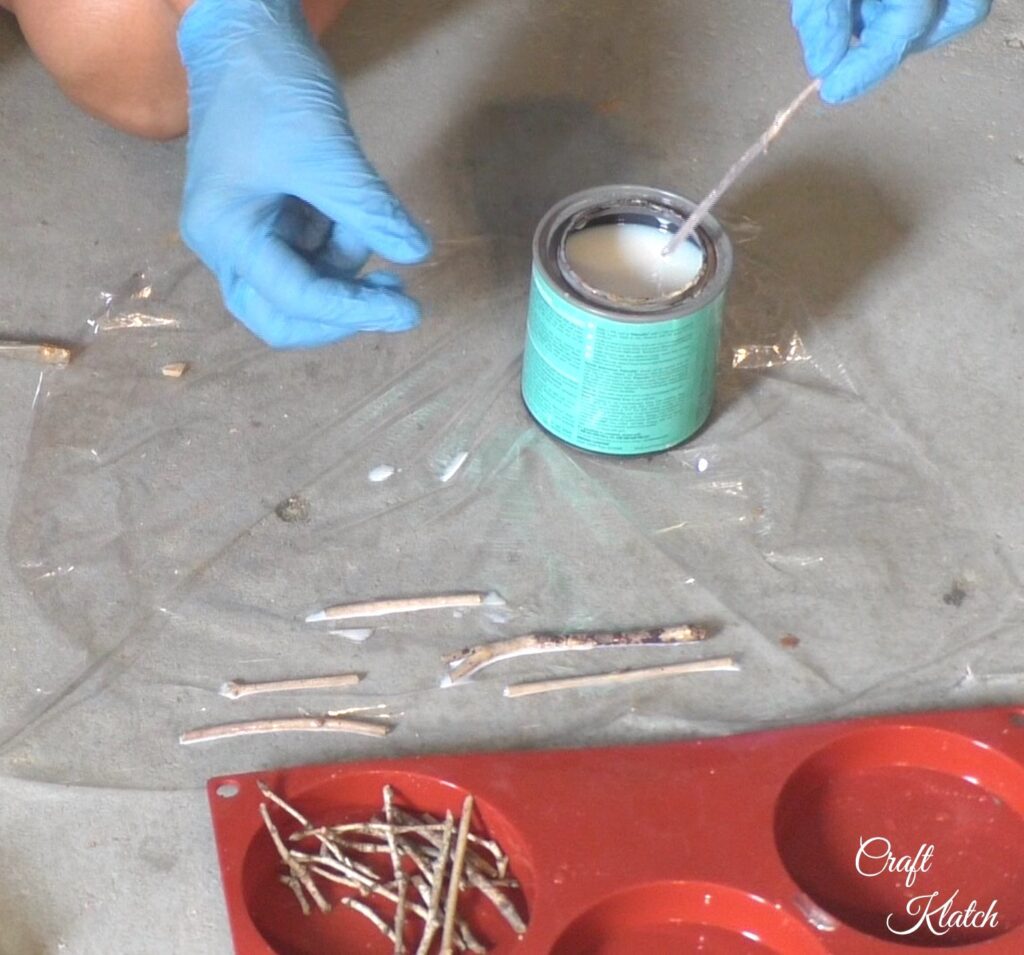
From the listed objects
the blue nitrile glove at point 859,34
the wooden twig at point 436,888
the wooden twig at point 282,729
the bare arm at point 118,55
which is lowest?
the wooden twig at point 282,729

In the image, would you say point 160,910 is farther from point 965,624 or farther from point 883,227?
point 883,227

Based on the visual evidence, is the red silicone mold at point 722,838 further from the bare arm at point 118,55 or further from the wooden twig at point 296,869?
the bare arm at point 118,55

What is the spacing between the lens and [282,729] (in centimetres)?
114

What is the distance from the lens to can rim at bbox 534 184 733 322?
1200mm

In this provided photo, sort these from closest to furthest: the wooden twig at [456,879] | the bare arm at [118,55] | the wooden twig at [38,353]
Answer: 1. the wooden twig at [456,879]
2. the wooden twig at [38,353]
3. the bare arm at [118,55]

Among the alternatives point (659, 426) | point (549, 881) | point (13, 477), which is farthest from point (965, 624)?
point (13, 477)

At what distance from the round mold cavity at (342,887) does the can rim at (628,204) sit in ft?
1.25

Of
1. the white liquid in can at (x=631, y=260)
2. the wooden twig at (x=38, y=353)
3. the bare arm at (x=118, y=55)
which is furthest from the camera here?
the bare arm at (x=118, y=55)

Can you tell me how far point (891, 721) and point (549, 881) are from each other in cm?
28

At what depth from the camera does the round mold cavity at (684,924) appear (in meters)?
1.02

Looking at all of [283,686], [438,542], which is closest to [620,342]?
[438,542]

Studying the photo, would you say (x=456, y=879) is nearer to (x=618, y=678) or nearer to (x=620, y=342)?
(x=618, y=678)

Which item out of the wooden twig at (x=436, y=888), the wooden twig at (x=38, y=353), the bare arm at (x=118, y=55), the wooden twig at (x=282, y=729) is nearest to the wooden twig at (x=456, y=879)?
the wooden twig at (x=436, y=888)

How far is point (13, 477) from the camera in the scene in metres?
1.30
